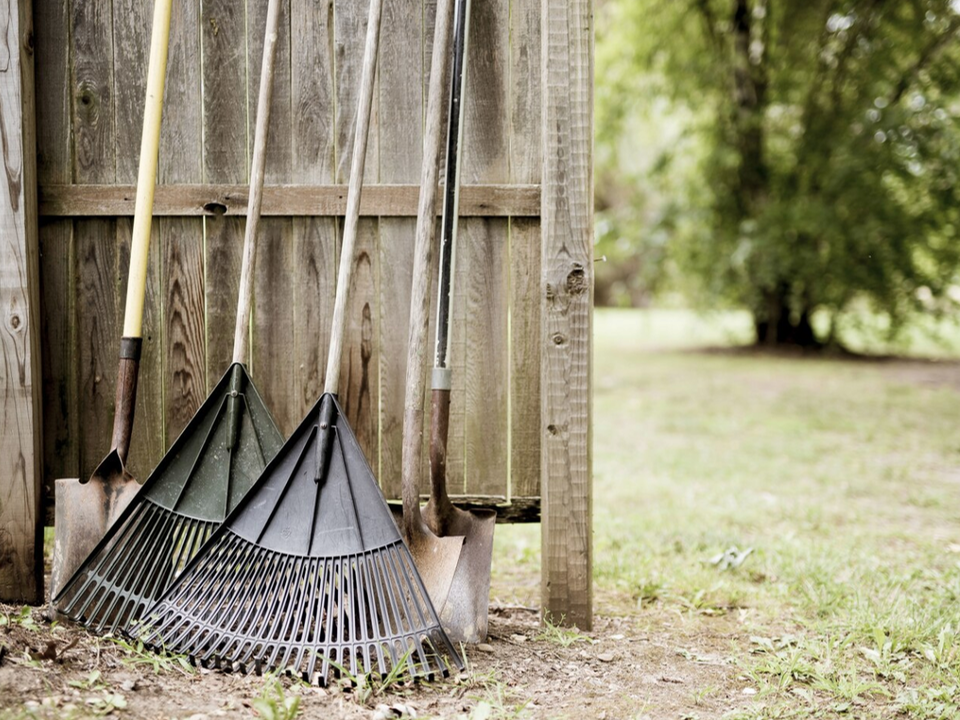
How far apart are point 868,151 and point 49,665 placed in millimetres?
9216

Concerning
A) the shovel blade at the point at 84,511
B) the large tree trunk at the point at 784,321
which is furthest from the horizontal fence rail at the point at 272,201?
the large tree trunk at the point at 784,321

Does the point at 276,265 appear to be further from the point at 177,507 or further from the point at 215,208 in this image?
the point at 177,507

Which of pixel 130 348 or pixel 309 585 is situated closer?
pixel 309 585

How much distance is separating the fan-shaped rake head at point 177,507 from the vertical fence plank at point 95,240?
1.41 ft

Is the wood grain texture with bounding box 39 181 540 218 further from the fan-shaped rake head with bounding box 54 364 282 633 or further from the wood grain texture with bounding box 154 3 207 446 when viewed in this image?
the fan-shaped rake head with bounding box 54 364 282 633

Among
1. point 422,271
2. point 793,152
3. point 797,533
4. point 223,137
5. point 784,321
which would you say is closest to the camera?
point 422,271

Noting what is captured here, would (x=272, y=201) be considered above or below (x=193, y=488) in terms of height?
above

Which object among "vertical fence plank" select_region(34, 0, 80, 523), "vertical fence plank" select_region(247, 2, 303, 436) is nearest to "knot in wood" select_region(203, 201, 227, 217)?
"vertical fence plank" select_region(247, 2, 303, 436)

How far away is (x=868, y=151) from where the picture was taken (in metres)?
8.97

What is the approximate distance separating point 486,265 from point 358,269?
40cm

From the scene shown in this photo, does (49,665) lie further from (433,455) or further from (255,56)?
(255,56)

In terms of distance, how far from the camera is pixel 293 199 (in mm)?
2539

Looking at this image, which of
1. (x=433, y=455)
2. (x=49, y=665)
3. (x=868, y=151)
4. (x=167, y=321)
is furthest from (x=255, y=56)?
(x=868, y=151)

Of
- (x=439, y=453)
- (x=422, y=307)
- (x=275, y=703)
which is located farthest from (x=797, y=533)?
(x=275, y=703)
